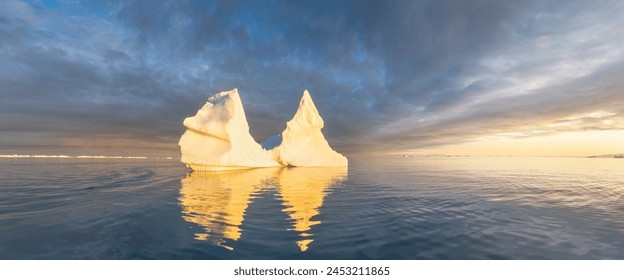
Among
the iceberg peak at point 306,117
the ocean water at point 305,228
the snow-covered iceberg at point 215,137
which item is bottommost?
the ocean water at point 305,228

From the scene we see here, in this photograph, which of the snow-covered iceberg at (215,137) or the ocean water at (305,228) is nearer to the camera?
the ocean water at (305,228)

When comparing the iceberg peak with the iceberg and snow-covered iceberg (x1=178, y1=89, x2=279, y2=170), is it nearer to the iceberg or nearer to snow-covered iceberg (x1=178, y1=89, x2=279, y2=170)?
the iceberg

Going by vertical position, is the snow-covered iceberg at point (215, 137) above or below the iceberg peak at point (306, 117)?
below

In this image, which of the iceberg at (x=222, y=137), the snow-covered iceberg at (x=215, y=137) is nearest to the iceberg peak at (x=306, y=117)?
the iceberg at (x=222, y=137)

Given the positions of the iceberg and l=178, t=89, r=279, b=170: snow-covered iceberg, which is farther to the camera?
the iceberg

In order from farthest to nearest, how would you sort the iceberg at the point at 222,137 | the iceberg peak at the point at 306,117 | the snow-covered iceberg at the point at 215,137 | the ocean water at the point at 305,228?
the iceberg peak at the point at 306,117 → the iceberg at the point at 222,137 → the snow-covered iceberg at the point at 215,137 → the ocean water at the point at 305,228

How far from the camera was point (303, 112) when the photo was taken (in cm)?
3378

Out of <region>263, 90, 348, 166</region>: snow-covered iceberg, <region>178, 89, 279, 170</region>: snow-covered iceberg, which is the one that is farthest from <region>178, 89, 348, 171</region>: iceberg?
<region>263, 90, 348, 166</region>: snow-covered iceberg

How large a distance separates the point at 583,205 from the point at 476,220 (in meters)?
5.89

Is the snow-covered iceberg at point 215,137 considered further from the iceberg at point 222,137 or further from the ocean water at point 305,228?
the ocean water at point 305,228

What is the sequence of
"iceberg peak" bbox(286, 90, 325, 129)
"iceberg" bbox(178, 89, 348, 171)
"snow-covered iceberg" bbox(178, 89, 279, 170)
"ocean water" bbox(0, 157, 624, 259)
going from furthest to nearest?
"iceberg peak" bbox(286, 90, 325, 129), "iceberg" bbox(178, 89, 348, 171), "snow-covered iceberg" bbox(178, 89, 279, 170), "ocean water" bbox(0, 157, 624, 259)

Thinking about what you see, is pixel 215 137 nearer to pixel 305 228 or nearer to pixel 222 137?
pixel 222 137

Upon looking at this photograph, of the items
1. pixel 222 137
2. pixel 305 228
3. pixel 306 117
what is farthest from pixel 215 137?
pixel 305 228
